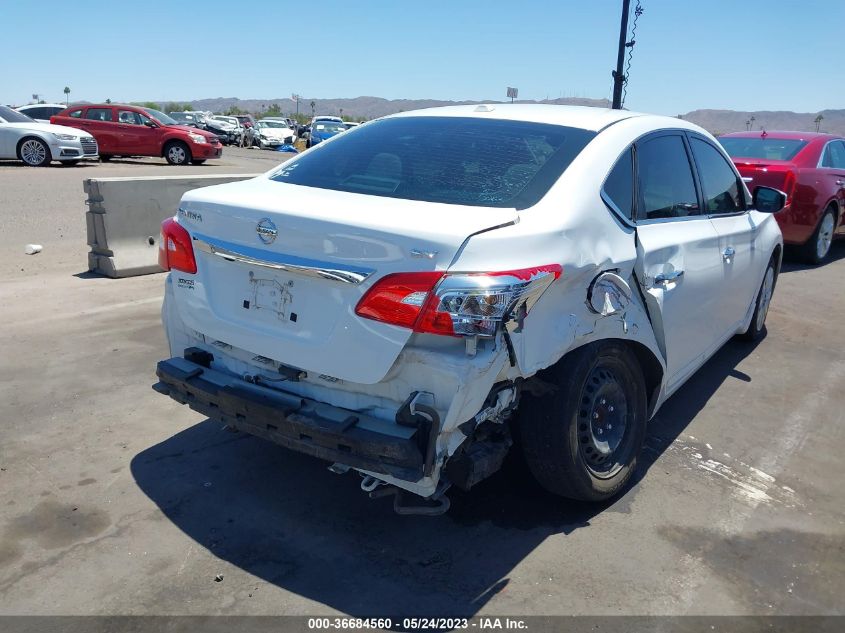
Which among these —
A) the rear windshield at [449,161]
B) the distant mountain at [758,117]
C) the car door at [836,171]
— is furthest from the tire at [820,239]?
the distant mountain at [758,117]

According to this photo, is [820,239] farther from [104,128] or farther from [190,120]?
[190,120]

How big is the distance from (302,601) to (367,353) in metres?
0.99

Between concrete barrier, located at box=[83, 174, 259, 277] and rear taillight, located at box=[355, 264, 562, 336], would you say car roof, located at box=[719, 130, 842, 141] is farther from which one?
rear taillight, located at box=[355, 264, 562, 336]

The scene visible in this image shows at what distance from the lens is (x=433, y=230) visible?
8.90ft

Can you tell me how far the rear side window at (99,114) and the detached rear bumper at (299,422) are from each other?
69.1 feet

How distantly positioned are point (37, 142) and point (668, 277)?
18274mm

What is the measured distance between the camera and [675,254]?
380 centimetres

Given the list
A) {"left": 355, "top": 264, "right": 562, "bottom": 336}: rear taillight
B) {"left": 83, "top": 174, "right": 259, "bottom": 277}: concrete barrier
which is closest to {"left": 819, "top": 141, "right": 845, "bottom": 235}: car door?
{"left": 83, "top": 174, "right": 259, "bottom": 277}: concrete barrier

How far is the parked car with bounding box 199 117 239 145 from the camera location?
39.1m

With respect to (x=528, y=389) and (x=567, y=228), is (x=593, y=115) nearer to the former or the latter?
(x=567, y=228)

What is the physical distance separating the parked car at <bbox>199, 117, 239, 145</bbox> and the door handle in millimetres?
38336

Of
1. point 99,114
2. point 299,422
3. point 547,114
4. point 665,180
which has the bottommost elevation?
point 299,422

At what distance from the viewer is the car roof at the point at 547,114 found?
3705 mm

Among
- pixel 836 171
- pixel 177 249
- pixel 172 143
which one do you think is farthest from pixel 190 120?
pixel 177 249
